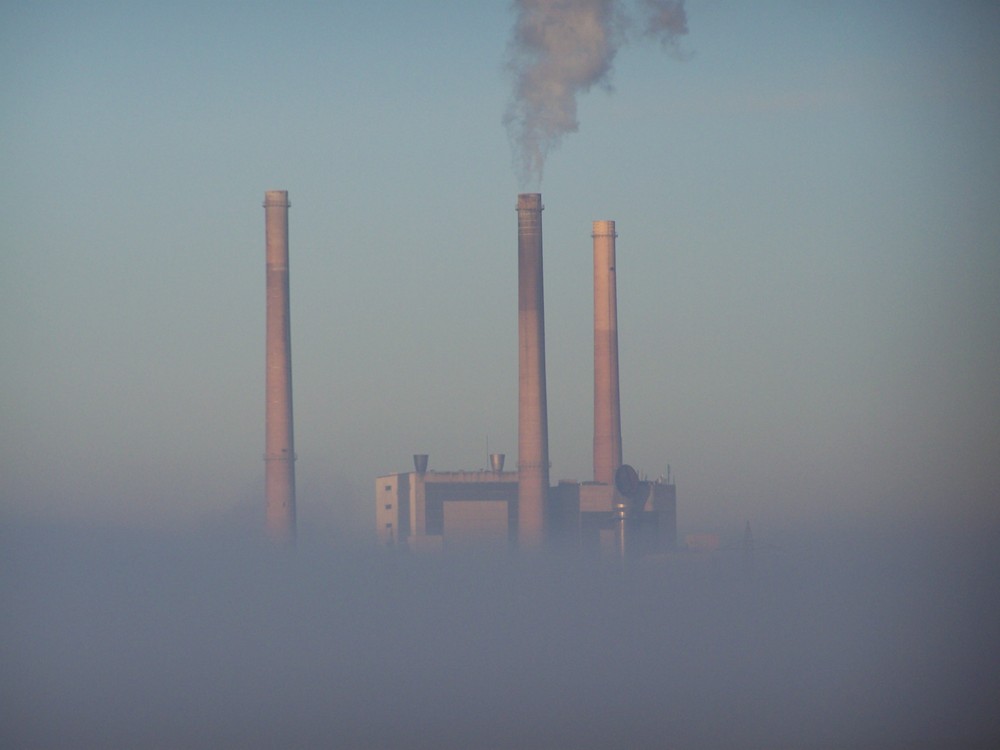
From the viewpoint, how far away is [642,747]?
46.7m

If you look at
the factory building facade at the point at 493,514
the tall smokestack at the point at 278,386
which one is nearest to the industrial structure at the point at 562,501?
the factory building facade at the point at 493,514

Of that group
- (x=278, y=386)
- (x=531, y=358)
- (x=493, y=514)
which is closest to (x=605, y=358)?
(x=531, y=358)

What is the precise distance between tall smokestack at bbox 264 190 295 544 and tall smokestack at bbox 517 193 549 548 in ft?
23.1

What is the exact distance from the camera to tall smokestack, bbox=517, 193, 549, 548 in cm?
5628

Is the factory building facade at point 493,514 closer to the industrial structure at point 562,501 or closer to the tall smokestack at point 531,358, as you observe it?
the industrial structure at point 562,501

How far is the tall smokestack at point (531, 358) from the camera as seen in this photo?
56.3m

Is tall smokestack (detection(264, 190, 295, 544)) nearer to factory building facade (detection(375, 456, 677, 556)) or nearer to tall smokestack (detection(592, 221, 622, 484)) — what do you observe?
factory building facade (detection(375, 456, 677, 556))

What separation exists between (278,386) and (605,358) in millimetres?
10556

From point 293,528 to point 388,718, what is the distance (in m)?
7.64

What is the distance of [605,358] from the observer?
59625 mm

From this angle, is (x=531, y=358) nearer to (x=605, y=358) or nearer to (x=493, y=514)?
(x=605, y=358)

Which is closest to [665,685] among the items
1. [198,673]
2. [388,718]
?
[388,718]

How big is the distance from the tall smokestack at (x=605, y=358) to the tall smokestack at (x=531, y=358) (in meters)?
3.14

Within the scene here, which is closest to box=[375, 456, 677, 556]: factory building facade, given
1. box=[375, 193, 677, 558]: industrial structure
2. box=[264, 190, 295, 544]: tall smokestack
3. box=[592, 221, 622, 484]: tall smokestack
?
box=[375, 193, 677, 558]: industrial structure
